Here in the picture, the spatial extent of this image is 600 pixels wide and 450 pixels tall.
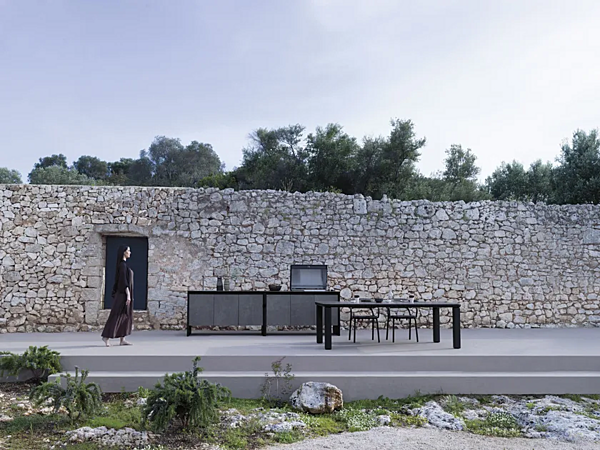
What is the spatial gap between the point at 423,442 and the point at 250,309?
4560mm

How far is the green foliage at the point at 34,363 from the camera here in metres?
5.67

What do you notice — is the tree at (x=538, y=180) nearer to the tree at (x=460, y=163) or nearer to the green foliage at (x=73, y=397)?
the tree at (x=460, y=163)

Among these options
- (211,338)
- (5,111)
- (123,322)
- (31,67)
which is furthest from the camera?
(5,111)

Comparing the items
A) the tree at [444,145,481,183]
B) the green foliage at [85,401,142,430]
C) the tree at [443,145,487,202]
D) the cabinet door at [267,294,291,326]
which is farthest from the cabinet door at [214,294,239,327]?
the tree at [444,145,481,183]

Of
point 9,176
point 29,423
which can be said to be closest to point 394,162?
point 29,423

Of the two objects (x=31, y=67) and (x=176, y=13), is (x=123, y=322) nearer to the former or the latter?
(x=176, y=13)

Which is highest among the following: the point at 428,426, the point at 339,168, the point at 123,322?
the point at 339,168

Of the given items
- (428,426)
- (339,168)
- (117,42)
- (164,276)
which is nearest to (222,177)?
(339,168)

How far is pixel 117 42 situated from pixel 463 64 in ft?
23.3

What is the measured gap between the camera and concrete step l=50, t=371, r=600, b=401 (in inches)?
220

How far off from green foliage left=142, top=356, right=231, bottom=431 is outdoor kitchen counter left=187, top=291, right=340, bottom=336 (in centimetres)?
375

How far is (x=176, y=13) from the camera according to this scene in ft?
32.9

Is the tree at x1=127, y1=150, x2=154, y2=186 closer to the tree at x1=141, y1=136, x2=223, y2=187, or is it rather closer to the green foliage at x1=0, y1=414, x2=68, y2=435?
the tree at x1=141, y1=136, x2=223, y2=187

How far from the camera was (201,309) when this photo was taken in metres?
8.41
